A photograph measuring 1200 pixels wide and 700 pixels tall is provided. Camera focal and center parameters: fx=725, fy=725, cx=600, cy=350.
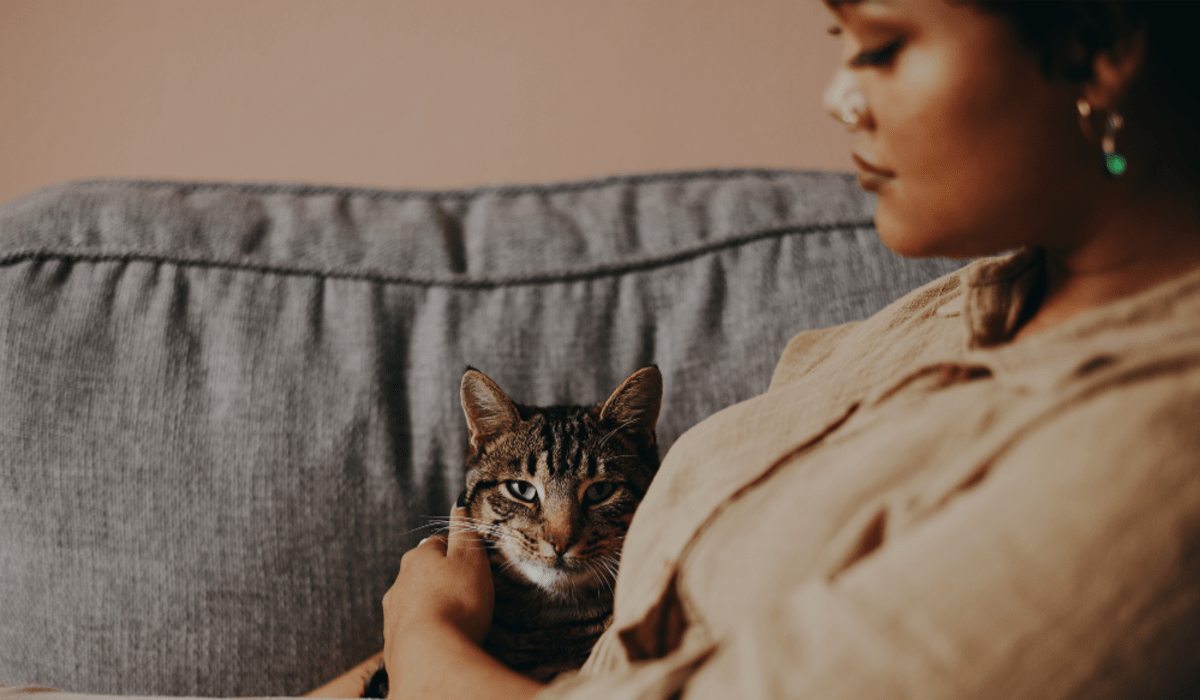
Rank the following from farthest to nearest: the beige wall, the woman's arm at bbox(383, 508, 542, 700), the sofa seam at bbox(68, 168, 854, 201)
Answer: the beige wall
the sofa seam at bbox(68, 168, 854, 201)
the woman's arm at bbox(383, 508, 542, 700)

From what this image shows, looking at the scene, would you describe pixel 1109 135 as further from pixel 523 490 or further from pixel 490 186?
pixel 490 186

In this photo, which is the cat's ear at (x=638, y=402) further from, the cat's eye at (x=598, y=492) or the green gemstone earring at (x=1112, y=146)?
the green gemstone earring at (x=1112, y=146)

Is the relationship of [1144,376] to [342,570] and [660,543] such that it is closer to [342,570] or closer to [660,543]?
[660,543]

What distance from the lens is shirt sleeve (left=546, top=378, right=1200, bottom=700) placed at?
0.34 m

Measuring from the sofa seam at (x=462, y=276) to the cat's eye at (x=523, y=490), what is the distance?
0.85 feet

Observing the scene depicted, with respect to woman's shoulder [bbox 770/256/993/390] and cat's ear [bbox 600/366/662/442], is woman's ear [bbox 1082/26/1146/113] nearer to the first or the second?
woman's shoulder [bbox 770/256/993/390]

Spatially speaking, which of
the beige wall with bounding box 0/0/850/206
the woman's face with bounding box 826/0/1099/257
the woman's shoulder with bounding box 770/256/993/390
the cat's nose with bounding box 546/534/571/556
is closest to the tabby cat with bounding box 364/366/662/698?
the cat's nose with bounding box 546/534/571/556

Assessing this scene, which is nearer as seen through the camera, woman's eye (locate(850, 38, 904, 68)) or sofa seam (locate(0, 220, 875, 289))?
woman's eye (locate(850, 38, 904, 68))

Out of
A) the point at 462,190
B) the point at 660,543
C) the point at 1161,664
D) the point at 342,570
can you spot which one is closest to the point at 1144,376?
the point at 1161,664

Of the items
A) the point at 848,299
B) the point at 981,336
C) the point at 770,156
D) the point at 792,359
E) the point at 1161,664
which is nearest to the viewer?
the point at 1161,664

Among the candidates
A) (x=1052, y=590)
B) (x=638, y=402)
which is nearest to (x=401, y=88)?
(x=638, y=402)

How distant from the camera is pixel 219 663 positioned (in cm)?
83

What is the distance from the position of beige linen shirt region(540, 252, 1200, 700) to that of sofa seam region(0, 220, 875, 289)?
0.45 meters

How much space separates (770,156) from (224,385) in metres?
0.96
